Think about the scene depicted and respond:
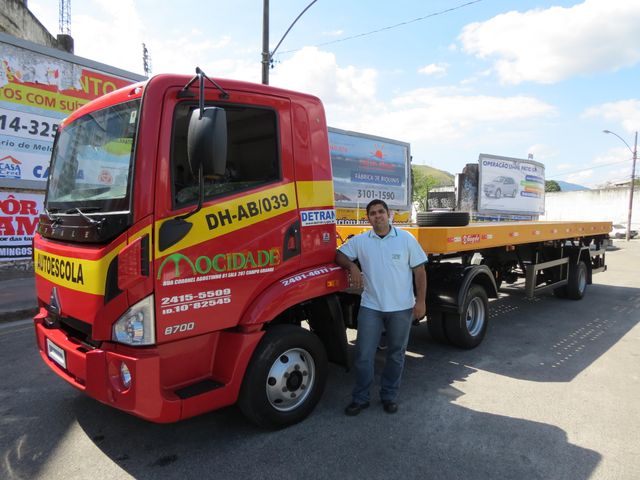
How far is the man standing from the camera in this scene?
346cm

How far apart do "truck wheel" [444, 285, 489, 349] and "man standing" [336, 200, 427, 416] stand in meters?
1.42

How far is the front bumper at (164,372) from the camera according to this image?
2.53 meters

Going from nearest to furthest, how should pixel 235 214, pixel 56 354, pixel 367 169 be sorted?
1. pixel 235 214
2. pixel 56 354
3. pixel 367 169

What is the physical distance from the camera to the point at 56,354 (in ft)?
9.92

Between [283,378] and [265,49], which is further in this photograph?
[265,49]

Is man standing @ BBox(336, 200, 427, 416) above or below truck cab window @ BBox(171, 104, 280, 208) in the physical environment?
below

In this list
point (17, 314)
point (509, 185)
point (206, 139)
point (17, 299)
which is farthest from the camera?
point (509, 185)

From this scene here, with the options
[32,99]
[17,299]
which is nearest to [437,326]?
[17,299]

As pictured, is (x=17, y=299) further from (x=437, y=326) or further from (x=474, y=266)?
(x=474, y=266)

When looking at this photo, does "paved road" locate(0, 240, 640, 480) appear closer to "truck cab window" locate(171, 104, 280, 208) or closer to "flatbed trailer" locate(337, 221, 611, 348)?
"flatbed trailer" locate(337, 221, 611, 348)

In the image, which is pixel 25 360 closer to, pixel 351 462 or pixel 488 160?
pixel 351 462

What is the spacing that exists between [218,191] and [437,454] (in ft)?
7.42

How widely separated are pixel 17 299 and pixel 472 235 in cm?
699

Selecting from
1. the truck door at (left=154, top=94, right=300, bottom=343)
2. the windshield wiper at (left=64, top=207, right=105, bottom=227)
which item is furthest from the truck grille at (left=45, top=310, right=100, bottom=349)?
the windshield wiper at (left=64, top=207, right=105, bottom=227)
